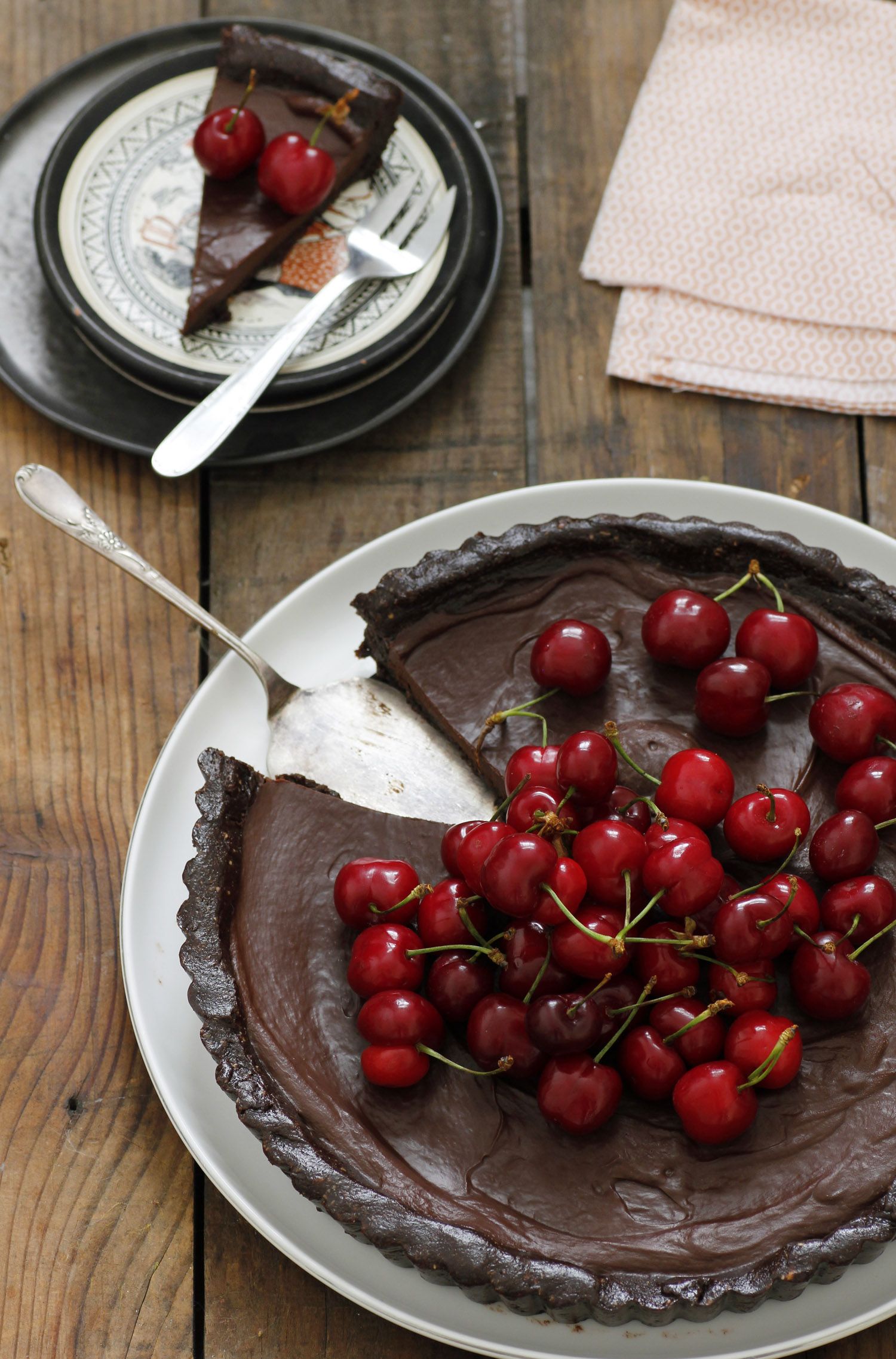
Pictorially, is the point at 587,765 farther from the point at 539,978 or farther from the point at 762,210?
the point at 762,210

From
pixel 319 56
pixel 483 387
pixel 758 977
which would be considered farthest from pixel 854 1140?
pixel 319 56

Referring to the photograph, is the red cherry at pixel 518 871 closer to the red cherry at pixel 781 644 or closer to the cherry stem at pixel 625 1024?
the cherry stem at pixel 625 1024

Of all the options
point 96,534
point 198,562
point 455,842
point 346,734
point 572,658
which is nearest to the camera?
point 455,842

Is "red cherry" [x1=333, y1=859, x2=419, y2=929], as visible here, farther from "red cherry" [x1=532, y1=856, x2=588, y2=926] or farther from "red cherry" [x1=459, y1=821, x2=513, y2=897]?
"red cherry" [x1=532, y1=856, x2=588, y2=926]

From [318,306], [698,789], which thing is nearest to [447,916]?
→ [698,789]

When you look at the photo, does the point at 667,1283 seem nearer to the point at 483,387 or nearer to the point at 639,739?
the point at 639,739

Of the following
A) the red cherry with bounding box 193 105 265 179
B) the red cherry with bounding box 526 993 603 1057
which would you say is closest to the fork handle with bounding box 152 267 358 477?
the red cherry with bounding box 193 105 265 179

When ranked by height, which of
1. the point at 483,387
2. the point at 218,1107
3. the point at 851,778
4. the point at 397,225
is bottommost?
the point at 218,1107
